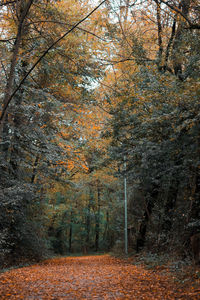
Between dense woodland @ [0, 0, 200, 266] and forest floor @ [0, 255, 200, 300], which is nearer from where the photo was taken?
forest floor @ [0, 255, 200, 300]

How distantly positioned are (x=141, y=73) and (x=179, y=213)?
507 cm

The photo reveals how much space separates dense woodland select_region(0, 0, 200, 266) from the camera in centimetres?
626

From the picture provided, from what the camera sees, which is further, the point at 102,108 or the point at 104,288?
the point at 102,108

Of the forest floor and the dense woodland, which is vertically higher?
the dense woodland

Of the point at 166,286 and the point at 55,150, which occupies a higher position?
the point at 55,150

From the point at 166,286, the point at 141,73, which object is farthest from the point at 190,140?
the point at 141,73

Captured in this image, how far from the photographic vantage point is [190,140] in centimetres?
676

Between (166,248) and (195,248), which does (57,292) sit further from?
(166,248)

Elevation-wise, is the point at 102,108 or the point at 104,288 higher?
the point at 102,108

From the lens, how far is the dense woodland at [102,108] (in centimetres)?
626

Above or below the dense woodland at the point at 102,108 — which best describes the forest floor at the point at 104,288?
below

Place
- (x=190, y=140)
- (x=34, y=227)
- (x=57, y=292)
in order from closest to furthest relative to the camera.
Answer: (x=57, y=292), (x=190, y=140), (x=34, y=227)

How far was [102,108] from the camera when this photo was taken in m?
6.95

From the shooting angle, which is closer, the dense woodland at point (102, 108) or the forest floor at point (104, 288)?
the forest floor at point (104, 288)
